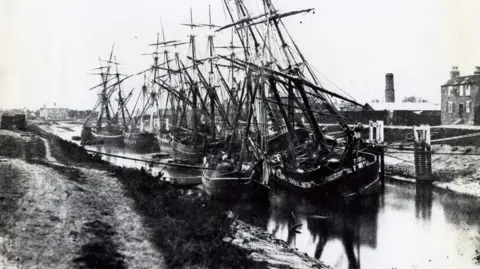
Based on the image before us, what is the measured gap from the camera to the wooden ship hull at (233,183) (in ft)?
82.5

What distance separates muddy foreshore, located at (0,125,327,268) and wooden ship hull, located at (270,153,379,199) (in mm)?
8883

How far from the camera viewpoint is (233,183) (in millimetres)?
25156

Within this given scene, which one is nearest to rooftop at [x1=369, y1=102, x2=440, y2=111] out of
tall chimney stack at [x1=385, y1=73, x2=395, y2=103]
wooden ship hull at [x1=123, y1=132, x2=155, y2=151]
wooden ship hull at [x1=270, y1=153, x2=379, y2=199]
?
tall chimney stack at [x1=385, y1=73, x2=395, y2=103]

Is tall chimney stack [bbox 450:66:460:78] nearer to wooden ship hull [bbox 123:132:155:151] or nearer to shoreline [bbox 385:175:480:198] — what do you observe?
shoreline [bbox 385:175:480:198]

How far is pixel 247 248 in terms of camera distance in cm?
1451

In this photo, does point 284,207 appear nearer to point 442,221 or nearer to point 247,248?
point 442,221

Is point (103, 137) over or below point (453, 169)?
over

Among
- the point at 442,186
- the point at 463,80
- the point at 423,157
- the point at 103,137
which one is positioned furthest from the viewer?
the point at 103,137

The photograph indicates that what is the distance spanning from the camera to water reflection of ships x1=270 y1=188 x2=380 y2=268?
1930cm

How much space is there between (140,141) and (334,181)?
42.6 metres

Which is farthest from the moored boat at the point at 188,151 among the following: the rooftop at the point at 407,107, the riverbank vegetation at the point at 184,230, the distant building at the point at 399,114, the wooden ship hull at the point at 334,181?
the rooftop at the point at 407,107

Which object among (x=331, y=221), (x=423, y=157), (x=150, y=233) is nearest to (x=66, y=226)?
(x=150, y=233)

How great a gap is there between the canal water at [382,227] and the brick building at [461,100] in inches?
765

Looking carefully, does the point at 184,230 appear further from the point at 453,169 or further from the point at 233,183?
the point at 453,169
